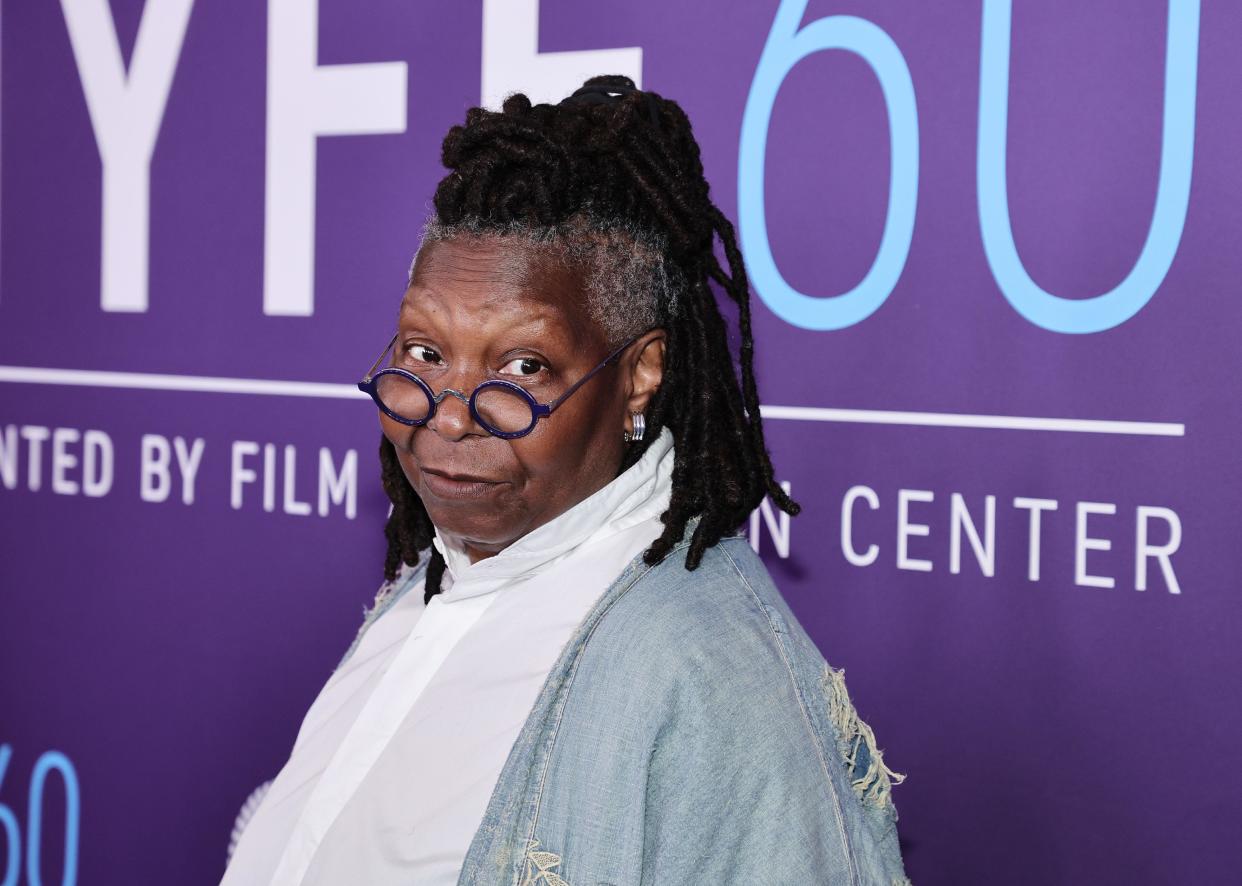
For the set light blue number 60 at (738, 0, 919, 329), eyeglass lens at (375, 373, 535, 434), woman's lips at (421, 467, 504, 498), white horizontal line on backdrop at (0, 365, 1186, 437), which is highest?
light blue number 60 at (738, 0, 919, 329)

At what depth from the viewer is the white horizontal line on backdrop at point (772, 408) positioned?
1730 mm

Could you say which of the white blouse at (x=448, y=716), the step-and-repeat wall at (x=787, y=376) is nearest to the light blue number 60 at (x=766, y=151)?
the step-and-repeat wall at (x=787, y=376)

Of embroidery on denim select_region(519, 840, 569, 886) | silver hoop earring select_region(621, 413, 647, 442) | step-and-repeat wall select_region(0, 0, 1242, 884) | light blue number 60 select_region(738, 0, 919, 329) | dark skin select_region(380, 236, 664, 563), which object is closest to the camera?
embroidery on denim select_region(519, 840, 569, 886)

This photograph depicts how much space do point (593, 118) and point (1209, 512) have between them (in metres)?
0.91

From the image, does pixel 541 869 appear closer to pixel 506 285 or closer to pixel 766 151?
pixel 506 285

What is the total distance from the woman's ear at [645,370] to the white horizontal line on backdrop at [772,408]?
26.1 inches

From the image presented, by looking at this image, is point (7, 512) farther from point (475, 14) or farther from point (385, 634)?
point (385, 634)

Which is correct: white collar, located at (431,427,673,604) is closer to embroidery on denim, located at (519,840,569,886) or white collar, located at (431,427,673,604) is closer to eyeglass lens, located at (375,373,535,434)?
eyeglass lens, located at (375,373,535,434)

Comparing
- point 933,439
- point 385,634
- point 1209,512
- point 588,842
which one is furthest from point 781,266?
point 588,842

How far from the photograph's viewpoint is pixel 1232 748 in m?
1.68

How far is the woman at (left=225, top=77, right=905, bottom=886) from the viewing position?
3.50 feet

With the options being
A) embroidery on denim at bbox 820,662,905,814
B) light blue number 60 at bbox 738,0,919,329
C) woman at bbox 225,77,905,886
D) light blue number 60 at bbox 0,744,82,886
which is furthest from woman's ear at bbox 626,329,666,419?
light blue number 60 at bbox 0,744,82,886

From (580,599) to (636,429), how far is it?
0.57ft

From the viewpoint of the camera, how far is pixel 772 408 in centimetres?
193
